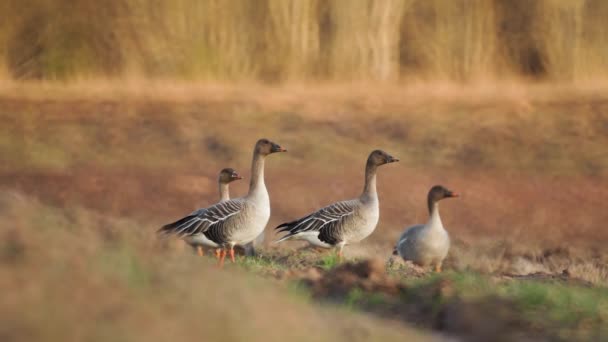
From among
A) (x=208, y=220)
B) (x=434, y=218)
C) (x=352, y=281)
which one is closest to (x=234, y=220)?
(x=208, y=220)

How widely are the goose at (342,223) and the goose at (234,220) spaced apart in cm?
95

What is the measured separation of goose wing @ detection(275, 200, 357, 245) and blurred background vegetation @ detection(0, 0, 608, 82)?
10013 mm

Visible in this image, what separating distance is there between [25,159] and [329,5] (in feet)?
22.6

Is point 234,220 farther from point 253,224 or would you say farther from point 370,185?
point 370,185

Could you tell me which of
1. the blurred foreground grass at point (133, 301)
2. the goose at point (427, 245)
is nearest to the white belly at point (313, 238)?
the goose at point (427, 245)

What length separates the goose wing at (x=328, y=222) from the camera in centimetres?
1353

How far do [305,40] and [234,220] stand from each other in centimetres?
1199

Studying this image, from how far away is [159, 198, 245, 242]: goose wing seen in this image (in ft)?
41.8

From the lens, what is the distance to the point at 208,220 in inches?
506

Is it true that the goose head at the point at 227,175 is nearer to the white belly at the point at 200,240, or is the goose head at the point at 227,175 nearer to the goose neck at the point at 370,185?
the white belly at the point at 200,240

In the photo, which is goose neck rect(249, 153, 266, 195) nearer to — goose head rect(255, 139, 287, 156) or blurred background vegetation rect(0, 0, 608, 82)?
goose head rect(255, 139, 287, 156)

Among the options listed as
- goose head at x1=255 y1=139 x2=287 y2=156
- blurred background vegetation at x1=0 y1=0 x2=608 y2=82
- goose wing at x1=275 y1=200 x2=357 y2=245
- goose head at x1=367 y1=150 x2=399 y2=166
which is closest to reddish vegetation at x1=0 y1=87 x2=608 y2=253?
blurred background vegetation at x1=0 y1=0 x2=608 y2=82

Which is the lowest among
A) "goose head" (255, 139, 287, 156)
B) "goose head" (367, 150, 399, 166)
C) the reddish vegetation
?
the reddish vegetation

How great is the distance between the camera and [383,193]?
20.0 m
